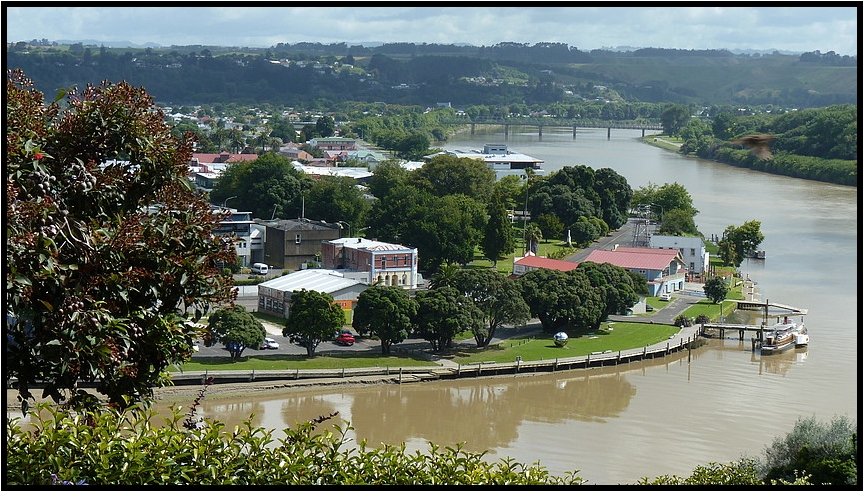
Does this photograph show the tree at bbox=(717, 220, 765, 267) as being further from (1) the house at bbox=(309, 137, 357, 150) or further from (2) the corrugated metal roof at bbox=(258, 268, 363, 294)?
(1) the house at bbox=(309, 137, 357, 150)

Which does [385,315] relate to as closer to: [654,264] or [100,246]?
[654,264]

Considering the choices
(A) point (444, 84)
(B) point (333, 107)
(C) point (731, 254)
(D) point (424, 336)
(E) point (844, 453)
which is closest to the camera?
(E) point (844, 453)

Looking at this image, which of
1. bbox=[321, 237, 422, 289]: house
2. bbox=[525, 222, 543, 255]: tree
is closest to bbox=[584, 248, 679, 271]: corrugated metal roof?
bbox=[525, 222, 543, 255]: tree

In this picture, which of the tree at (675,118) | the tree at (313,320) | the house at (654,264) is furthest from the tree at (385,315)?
the tree at (675,118)

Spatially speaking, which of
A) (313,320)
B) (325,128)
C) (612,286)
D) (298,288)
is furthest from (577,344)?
(325,128)

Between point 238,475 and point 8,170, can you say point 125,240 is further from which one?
point 238,475

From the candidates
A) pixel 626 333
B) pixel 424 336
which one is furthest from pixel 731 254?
pixel 424 336
